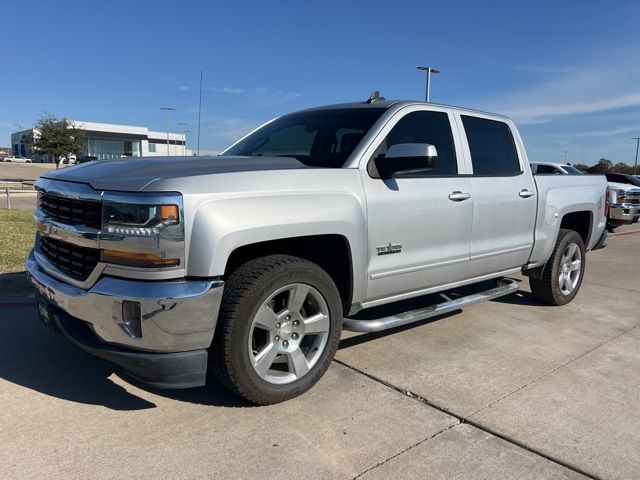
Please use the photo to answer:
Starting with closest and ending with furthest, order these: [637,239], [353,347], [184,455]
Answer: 1. [184,455]
2. [353,347]
3. [637,239]

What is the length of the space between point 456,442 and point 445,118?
2588 mm

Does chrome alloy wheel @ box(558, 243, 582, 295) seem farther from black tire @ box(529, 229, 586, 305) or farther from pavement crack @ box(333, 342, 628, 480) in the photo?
pavement crack @ box(333, 342, 628, 480)

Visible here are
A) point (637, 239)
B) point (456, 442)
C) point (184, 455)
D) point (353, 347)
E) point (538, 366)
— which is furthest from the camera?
point (637, 239)

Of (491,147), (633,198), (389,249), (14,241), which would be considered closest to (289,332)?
(389,249)

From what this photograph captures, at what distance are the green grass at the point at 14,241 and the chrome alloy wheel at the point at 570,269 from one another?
5.92 meters

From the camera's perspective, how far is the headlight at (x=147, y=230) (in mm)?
2662

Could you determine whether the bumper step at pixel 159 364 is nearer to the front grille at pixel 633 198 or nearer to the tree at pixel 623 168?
the front grille at pixel 633 198

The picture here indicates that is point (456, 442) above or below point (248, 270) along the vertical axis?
below

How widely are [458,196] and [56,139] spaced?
3593cm

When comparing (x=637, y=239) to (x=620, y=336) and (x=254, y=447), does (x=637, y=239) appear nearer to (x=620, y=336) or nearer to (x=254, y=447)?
(x=620, y=336)

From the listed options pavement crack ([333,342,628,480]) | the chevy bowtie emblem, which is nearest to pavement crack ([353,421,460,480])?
pavement crack ([333,342,628,480])

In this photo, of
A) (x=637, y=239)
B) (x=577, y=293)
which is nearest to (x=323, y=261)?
(x=577, y=293)

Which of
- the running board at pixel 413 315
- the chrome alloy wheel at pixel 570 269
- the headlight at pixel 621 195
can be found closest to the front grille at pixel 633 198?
the headlight at pixel 621 195

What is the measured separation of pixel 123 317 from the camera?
2.73m
